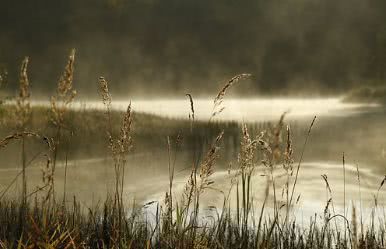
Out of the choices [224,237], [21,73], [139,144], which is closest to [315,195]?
[224,237]

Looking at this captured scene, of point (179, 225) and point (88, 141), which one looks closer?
point (179, 225)

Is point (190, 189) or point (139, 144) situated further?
point (139, 144)

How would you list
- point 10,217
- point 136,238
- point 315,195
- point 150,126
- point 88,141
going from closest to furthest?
1. point 136,238
2. point 10,217
3. point 315,195
4. point 88,141
5. point 150,126

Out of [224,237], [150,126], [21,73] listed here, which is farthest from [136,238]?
[150,126]

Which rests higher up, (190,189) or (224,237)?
(190,189)

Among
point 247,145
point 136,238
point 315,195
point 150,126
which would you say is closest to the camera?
point 247,145

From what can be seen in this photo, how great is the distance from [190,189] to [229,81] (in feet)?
2.79

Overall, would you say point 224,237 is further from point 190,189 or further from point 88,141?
point 88,141

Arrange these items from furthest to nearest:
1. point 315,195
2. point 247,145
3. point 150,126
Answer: point 150,126
point 315,195
point 247,145

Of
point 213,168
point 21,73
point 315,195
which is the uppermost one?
point 21,73

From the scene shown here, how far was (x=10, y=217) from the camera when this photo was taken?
20.5 feet

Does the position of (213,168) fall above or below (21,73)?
below

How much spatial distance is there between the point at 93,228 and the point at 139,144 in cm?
1971

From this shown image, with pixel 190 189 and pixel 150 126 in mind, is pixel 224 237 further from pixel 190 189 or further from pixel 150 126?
pixel 150 126
